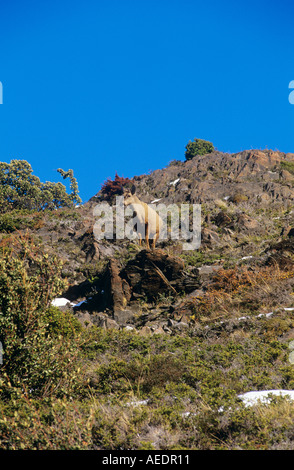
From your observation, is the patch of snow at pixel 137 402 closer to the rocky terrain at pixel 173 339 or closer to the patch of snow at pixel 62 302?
the rocky terrain at pixel 173 339

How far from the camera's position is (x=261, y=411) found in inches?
234

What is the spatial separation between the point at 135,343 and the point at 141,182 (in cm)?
3365

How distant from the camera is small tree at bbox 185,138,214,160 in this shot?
5236cm

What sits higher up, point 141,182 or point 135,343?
point 141,182

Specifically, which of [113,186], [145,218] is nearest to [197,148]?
[113,186]

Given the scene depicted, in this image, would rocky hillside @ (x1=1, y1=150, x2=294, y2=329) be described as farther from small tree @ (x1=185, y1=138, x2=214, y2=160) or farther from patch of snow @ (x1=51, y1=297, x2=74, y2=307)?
small tree @ (x1=185, y1=138, x2=214, y2=160)

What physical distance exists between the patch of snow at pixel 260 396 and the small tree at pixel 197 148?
47.7 metres

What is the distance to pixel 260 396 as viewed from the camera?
6828mm

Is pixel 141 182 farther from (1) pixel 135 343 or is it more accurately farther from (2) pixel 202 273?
(1) pixel 135 343

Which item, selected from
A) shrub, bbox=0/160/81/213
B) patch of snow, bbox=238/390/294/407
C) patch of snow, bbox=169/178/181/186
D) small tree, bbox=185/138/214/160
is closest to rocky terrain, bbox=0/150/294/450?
patch of snow, bbox=238/390/294/407

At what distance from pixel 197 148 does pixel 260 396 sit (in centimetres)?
4894

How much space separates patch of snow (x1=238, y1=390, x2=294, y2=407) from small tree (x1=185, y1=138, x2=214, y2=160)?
4765 cm
